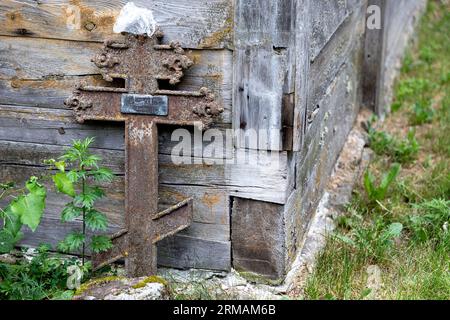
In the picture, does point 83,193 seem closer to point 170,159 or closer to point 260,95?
point 170,159

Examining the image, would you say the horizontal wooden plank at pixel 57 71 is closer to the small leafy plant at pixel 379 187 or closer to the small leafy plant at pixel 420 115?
the small leafy plant at pixel 379 187

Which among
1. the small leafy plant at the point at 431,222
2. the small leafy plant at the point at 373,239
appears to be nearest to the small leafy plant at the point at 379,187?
the small leafy plant at the point at 431,222

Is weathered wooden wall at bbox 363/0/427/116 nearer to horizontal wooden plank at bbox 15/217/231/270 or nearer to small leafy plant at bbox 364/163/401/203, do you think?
small leafy plant at bbox 364/163/401/203

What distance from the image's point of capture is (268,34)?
349 centimetres

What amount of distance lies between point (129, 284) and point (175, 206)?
46 cm

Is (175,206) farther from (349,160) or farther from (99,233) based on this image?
(349,160)

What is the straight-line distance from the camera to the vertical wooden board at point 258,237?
379cm

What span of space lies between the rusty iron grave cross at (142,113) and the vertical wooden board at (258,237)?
0.87ft

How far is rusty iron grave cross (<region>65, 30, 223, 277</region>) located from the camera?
3615mm

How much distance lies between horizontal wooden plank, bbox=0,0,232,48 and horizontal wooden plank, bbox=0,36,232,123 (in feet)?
0.17

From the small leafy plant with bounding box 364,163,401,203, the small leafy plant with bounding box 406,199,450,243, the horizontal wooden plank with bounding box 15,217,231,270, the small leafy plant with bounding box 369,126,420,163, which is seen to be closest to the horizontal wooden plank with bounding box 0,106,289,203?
the horizontal wooden plank with bounding box 15,217,231,270

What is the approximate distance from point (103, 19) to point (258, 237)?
130 centimetres

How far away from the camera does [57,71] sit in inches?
152
